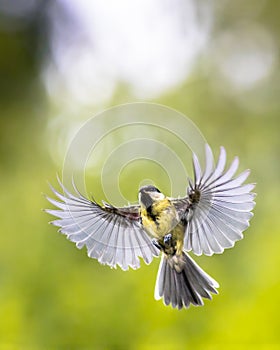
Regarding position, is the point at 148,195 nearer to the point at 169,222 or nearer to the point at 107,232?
the point at 169,222

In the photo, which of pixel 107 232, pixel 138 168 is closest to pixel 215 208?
pixel 107 232

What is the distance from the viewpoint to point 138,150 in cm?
70

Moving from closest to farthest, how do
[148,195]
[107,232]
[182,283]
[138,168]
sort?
[148,195] → [107,232] → [182,283] → [138,168]

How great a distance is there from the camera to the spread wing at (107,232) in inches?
33.6

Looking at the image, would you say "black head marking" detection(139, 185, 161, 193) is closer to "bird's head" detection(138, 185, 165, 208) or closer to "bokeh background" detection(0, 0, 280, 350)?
"bird's head" detection(138, 185, 165, 208)

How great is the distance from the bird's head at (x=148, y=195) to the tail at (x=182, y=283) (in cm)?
21

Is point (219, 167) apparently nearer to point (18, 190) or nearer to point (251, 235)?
point (251, 235)

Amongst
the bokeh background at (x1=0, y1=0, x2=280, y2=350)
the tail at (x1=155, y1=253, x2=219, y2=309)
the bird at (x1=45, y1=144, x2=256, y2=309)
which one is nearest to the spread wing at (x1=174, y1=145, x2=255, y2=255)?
the bird at (x1=45, y1=144, x2=256, y2=309)

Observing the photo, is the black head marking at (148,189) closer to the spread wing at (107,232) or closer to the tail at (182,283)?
the spread wing at (107,232)

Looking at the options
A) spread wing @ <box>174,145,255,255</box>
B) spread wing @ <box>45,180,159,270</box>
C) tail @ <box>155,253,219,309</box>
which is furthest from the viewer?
tail @ <box>155,253,219,309</box>

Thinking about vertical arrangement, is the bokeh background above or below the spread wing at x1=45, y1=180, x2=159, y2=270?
above

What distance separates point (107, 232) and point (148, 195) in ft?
0.58

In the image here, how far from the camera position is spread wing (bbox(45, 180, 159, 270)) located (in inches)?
33.6

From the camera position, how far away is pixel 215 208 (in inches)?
32.2
